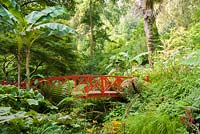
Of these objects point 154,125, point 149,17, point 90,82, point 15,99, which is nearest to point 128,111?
point 154,125

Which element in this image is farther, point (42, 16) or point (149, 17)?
point (149, 17)

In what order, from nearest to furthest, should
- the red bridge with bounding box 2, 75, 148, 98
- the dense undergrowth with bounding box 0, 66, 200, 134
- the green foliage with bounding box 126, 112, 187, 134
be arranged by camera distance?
the dense undergrowth with bounding box 0, 66, 200, 134 → the green foliage with bounding box 126, 112, 187, 134 → the red bridge with bounding box 2, 75, 148, 98

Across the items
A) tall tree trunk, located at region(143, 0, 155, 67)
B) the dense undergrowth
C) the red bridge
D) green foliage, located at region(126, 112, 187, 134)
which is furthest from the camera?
tall tree trunk, located at region(143, 0, 155, 67)

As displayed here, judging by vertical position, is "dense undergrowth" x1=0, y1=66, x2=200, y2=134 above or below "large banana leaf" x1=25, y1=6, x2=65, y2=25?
below

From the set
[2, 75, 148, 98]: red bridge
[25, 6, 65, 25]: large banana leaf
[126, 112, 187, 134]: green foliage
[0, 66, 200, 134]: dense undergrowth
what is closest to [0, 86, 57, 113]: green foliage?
[0, 66, 200, 134]: dense undergrowth

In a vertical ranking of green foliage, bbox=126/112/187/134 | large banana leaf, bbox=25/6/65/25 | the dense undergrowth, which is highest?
large banana leaf, bbox=25/6/65/25

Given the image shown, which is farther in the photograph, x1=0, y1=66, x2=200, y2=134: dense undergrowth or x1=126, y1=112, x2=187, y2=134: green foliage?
x1=126, y1=112, x2=187, y2=134: green foliage

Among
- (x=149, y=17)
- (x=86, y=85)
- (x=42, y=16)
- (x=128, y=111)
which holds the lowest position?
(x=128, y=111)

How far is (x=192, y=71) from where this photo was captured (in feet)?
21.8

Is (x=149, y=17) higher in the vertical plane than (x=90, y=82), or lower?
higher

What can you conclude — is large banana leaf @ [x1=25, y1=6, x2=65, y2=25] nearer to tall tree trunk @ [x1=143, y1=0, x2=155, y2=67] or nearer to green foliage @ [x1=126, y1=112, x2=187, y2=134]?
tall tree trunk @ [x1=143, y1=0, x2=155, y2=67]

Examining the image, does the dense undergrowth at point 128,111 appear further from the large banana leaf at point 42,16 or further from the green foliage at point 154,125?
the large banana leaf at point 42,16

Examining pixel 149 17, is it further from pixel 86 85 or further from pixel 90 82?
pixel 86 85

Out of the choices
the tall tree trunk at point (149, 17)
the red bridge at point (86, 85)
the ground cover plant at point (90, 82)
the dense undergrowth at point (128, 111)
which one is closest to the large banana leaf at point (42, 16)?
the ground cover plant at point (90, 82)
